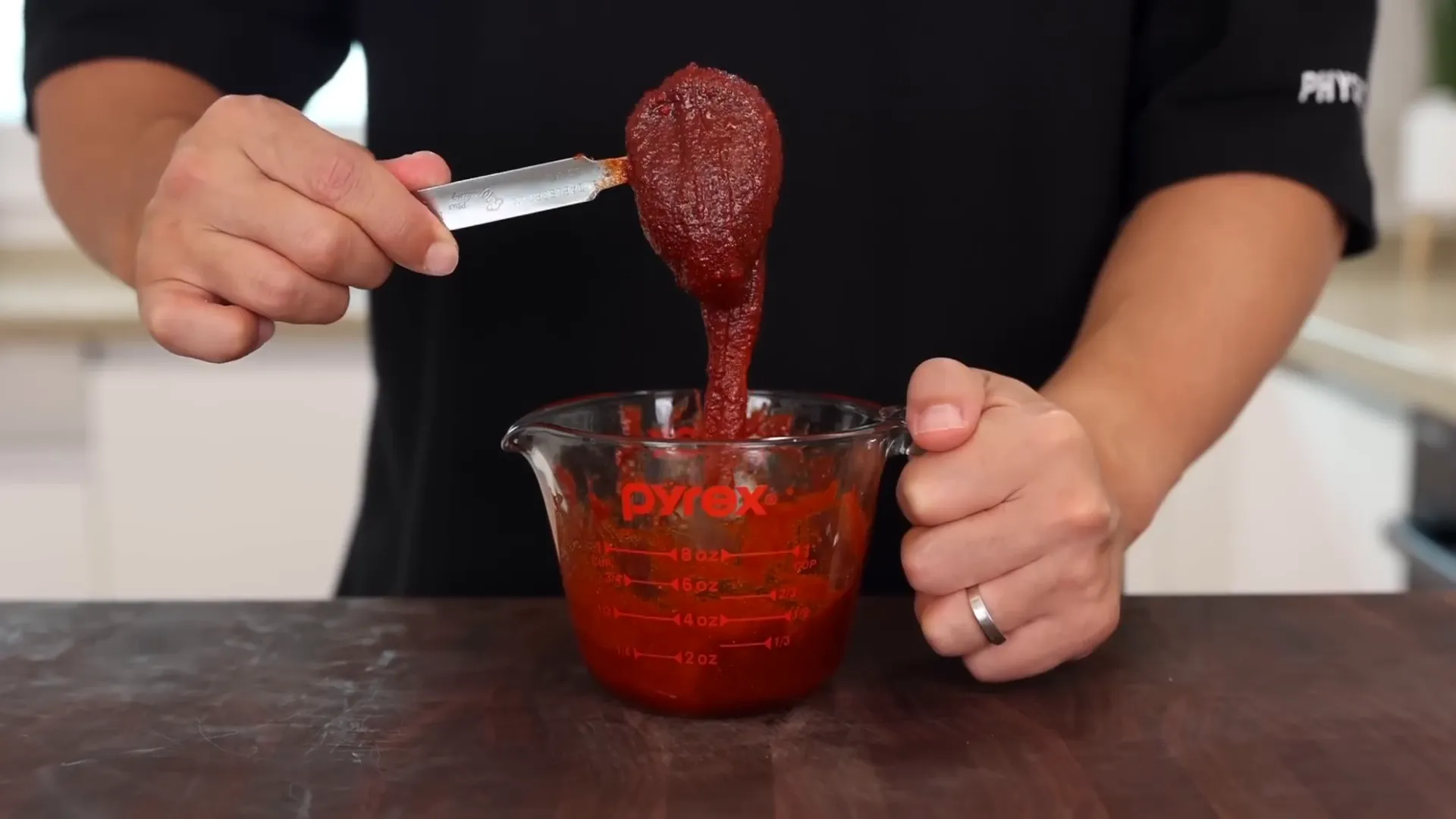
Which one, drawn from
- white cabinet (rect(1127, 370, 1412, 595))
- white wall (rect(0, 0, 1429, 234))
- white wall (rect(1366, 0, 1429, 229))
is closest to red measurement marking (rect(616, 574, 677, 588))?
white cabinet (rect(1127, 370, 1412, 595))

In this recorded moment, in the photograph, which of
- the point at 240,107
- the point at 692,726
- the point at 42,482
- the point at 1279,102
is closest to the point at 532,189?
the point at 240,107

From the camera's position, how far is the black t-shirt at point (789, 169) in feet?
3.17

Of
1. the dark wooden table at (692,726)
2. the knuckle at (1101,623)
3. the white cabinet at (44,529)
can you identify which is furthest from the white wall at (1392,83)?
the white cabinet at (44,529)

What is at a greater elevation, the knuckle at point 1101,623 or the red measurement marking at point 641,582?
the red measurement marking at point 641,582

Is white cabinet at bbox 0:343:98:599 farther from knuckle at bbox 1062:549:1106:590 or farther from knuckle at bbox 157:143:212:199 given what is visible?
knuckle at bbox 1062:549:1106:590

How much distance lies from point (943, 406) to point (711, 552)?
0.44 feet

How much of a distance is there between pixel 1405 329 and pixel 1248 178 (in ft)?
2.58

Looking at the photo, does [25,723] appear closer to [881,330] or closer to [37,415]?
[881,330]

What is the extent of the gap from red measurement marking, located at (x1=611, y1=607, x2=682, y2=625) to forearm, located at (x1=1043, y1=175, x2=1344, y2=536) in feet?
0.93

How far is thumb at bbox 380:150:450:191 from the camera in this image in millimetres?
705

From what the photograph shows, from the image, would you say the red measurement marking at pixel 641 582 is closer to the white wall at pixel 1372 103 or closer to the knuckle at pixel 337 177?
the knuckle at pixel 337 177

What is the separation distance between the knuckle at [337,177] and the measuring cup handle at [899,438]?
296 mm

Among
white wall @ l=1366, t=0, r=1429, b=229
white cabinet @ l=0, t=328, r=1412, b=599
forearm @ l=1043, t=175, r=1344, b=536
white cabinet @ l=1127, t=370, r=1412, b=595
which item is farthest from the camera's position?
white wall @ l=1366, t=0, r=1429, b=229

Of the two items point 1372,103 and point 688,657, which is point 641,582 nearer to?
point 688,657
